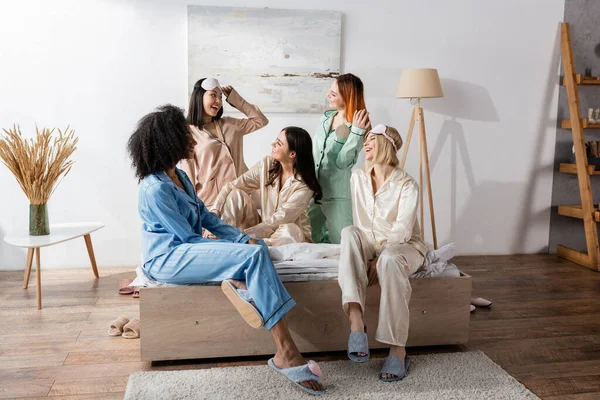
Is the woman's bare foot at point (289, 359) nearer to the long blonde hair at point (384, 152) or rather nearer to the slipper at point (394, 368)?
the slipper at point (394, 368)

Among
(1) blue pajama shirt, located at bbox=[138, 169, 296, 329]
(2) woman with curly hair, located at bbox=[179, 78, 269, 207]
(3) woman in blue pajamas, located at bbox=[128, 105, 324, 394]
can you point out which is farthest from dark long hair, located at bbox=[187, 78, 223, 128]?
(1) blue pajama shirt, located at bbox=[138, 169, 296, 329]

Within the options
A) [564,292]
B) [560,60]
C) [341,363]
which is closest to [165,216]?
[341,363]

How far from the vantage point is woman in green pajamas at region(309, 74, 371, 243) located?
10.6ft

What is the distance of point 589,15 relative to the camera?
4.60 m

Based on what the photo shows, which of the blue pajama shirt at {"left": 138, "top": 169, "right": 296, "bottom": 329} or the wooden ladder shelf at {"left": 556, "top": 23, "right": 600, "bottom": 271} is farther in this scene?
the wooden ladder shelf at {"left": 556, "top": 23, "right": 600, "bottom": 271}

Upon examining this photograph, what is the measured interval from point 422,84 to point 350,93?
3.46 ft

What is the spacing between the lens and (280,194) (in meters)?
3.12

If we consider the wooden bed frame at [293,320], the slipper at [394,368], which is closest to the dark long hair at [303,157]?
the wooden bed frame at [293,320]

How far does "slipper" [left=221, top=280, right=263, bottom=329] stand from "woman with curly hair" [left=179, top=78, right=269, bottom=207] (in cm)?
110

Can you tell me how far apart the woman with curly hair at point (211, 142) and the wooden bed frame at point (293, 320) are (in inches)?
39.2

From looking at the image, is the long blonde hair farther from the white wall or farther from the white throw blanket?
the white wall

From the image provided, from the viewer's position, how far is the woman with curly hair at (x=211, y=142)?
3.43 metres

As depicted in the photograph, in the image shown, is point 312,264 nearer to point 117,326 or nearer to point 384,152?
point 384,152

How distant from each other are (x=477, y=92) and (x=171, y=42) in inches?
88.1
